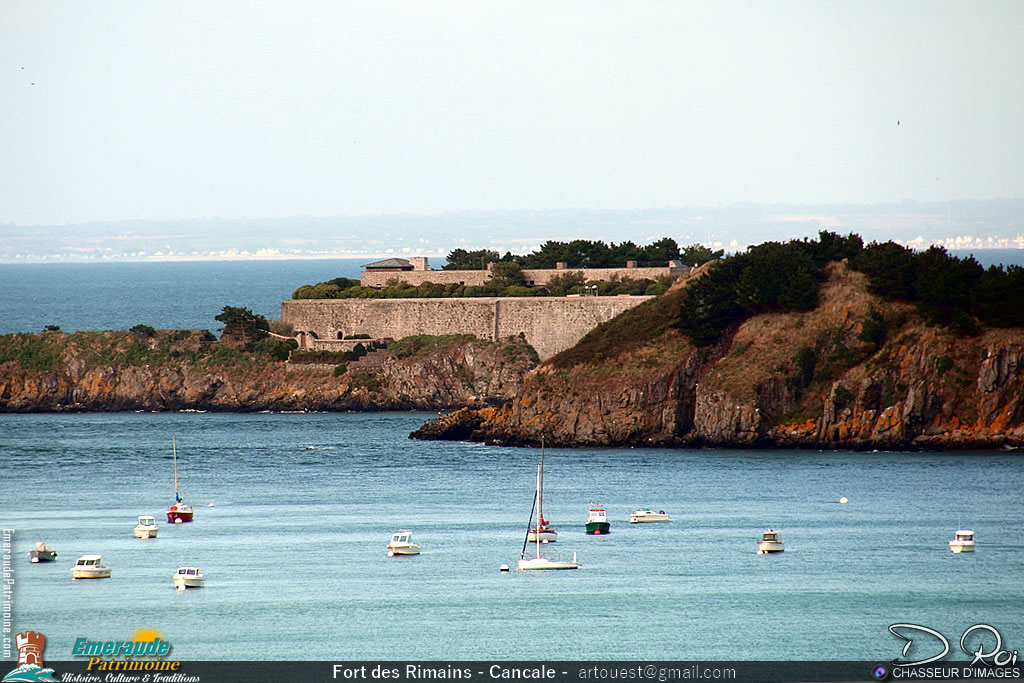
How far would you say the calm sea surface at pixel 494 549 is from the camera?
3966cm

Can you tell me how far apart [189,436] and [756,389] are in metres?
27.8

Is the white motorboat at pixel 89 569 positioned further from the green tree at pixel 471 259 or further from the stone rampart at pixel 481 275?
the green tree at pixel 471 259

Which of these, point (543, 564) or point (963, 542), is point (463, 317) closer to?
point (543, 564)

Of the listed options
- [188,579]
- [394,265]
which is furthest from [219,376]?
[188,579]

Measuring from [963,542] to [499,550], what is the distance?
14369mm

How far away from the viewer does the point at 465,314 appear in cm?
9169

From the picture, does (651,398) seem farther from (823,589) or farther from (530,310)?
(823,589)

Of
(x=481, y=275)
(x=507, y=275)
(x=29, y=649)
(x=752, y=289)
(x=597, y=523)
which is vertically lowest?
(x=597, y=523)

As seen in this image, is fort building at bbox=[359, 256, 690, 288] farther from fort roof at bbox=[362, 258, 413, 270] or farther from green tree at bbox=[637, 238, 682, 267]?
green tree at bbox=[637, 238, 682, 267]

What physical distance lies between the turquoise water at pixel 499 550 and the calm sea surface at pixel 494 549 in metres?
0.12

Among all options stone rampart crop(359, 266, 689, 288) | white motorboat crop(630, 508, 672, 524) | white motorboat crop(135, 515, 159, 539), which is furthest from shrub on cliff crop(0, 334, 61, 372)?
white motorboat crop(630, 508, 672, 524)

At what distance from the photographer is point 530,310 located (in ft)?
294

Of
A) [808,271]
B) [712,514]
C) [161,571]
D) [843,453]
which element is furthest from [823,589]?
[808,271]

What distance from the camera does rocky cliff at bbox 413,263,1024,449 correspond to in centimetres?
6838
